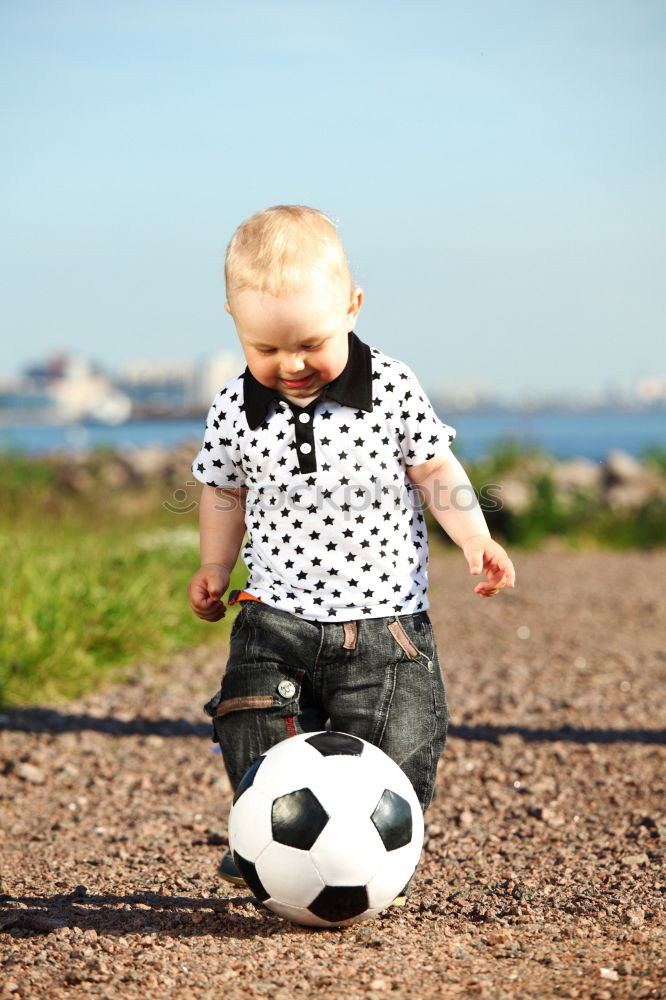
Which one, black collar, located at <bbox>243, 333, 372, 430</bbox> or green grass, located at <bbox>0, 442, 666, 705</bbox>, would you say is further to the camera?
green grass, located at <bbox>0, 442, 666, 705</bbox>

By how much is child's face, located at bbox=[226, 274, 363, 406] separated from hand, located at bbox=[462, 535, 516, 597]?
0.57m

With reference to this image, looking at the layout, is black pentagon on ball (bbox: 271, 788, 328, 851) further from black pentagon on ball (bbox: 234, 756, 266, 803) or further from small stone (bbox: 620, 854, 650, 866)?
small stone (bbox: 620, 854, 650, 866)

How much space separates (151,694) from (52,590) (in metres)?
0.91

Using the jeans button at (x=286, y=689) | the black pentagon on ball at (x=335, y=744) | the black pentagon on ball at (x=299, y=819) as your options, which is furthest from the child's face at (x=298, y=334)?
the black pentagon on ball at (x=299, y=819)

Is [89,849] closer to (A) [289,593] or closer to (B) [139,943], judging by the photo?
(B) [139,943]

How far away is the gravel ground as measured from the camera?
2.44 meters

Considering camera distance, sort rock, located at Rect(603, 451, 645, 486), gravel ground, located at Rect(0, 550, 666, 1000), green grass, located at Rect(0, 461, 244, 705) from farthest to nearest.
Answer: rock, located at Rect(603, 451, 645, 486), green grass, located at Rect(0, 461, 244, 705), gravel ground, located at Rect(0, 550, 666, 1000)

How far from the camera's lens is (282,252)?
261 centimetres

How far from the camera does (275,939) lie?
8.81 feet

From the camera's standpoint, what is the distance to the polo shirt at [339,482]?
9.12 ft

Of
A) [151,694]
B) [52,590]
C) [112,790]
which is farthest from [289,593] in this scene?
[52,590]

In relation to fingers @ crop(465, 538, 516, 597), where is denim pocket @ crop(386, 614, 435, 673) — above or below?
below

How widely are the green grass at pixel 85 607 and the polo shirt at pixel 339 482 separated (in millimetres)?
3162

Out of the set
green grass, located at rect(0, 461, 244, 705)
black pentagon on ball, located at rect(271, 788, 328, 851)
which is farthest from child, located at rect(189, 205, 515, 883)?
green grass, located at rect(0, 461, 244, 705)
